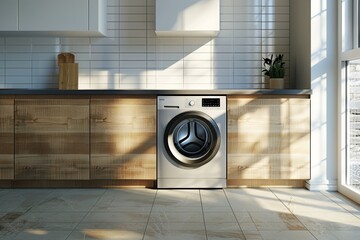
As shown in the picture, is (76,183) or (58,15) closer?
(76,183)

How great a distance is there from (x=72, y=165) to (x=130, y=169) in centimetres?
47

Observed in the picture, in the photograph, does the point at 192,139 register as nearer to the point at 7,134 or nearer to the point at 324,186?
the point at 324,186

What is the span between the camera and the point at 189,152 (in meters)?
4.06

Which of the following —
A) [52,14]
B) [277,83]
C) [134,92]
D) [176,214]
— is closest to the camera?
[176,214]

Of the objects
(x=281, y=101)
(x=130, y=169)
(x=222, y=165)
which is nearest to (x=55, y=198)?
(x=130, y=169)

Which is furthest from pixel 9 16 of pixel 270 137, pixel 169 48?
pixel 270 137

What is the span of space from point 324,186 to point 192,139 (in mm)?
1136

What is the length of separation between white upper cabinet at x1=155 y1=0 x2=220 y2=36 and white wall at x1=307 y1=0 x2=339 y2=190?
2.69ft

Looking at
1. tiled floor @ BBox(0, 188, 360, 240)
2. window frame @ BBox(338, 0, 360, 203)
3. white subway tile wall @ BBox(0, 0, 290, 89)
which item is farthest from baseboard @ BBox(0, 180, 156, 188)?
window frame @ BBox(338, 0, 360, 203)

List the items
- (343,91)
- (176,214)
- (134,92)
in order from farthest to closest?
(134,92)
(343,91)
(176,214)

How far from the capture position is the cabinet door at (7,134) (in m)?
4.00

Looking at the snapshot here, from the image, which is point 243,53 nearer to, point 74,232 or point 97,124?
point 97,124

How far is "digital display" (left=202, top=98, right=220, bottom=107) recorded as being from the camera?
4016 mm

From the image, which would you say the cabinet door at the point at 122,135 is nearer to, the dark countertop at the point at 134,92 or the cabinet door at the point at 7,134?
the dark countertop at the point at 134,92
